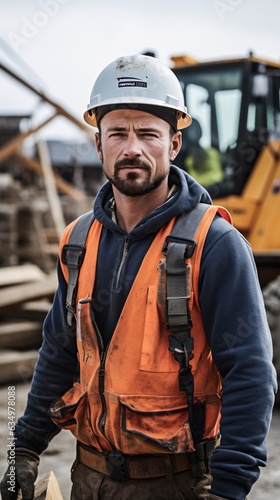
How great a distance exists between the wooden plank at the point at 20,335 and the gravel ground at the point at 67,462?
0.98m

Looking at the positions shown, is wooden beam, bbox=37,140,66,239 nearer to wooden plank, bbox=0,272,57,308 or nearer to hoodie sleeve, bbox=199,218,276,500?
wooden plank, bbox=0,272,57,308

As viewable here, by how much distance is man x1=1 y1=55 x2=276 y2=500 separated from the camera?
2.29m

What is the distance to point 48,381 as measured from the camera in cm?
285

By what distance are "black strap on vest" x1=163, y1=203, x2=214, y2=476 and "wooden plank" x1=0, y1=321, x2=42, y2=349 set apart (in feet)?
17.2

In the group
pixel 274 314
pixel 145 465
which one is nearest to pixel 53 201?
pixel 274 314

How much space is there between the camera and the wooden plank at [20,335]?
749 cm

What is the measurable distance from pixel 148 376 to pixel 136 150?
75cm

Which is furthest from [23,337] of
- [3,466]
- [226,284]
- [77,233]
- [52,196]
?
[226,284]

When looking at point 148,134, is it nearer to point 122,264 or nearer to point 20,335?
point 122,264

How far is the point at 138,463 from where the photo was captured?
248 cm

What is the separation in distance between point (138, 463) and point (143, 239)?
29.6 inches

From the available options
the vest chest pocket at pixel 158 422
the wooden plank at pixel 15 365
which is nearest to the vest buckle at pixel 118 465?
the vest chest pocket at pixel 158 422

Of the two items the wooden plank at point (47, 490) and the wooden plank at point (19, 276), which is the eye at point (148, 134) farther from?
the wooden plank at point (19, 276)

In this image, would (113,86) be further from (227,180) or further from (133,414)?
(227,180)
